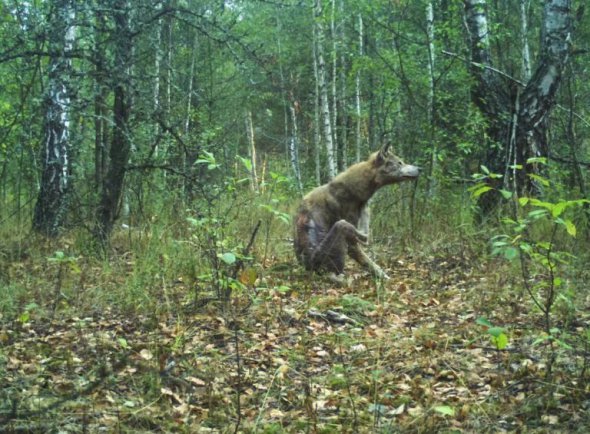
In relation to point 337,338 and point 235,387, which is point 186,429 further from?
point 337,338

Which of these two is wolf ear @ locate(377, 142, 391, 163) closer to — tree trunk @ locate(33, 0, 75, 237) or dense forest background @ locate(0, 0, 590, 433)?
dense forest background @ locate(0, 0, 590, 433)

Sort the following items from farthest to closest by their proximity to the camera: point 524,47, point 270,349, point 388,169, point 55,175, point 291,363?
point 524,47 → point 55,175 → point 388,169 → point 270,349 → point 291,363

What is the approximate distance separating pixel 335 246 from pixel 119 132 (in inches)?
136

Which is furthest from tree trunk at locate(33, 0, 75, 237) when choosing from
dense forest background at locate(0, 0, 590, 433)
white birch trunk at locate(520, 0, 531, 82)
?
white birch trunk at locate(520, 0, 531, 82)

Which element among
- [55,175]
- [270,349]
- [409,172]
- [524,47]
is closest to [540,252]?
[409,172]

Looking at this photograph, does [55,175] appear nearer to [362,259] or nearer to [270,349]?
[362,259]

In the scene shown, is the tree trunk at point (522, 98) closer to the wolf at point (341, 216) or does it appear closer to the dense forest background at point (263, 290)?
the dense forest background at point (263, 290)

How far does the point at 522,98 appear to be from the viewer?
32.8ft

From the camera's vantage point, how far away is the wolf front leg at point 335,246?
799cm

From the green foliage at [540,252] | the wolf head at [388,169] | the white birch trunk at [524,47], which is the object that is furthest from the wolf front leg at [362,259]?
the white birch trunk at [524,47]

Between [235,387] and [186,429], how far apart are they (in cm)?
83

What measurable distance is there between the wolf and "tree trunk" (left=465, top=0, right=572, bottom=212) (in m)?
1.84

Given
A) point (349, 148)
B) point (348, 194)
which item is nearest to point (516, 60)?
point (349, 148)

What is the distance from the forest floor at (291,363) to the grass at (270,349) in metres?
0.02
